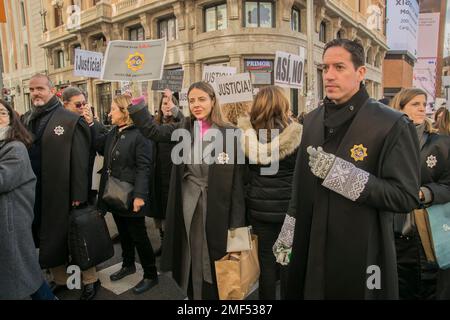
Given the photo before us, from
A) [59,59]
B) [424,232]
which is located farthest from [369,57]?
[424,232]

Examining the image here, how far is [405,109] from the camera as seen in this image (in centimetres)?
311

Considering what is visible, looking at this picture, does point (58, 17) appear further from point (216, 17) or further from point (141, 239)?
point (141, 239)

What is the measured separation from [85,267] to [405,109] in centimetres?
340

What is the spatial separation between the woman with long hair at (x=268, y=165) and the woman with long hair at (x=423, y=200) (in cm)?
105

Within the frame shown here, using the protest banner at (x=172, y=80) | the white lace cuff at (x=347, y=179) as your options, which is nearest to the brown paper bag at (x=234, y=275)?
the white lace cuff at (x=347, y=179)

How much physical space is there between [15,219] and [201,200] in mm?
1465

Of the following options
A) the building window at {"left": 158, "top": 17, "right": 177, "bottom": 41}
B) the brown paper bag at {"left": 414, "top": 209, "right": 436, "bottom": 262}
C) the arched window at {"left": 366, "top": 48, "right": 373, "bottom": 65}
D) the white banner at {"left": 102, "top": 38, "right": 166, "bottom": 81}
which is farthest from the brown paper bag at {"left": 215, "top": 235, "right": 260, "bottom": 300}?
the arched window at {"left": 366, "top": 48, "right": 373, "bottom": 65}

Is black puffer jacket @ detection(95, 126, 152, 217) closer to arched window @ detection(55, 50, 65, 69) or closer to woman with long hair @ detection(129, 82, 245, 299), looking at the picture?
woman with long hair @ detection(129, 82, 245, 299)

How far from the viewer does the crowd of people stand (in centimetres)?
180

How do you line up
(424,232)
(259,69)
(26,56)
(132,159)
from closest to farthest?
1. (424,232)
2. (132,159)
3. (259,69)
4. (26,56)

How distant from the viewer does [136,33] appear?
24.6 metres

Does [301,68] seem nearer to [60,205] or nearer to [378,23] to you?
[60,205]

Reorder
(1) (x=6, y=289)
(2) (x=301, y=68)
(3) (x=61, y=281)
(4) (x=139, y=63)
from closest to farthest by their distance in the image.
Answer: (1) (x=6, y=289)
(3) (x=61, y=281)
(4) (x=139, y=63)
(2) (x=301, y=68)

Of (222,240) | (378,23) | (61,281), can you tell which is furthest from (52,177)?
(378,23)
